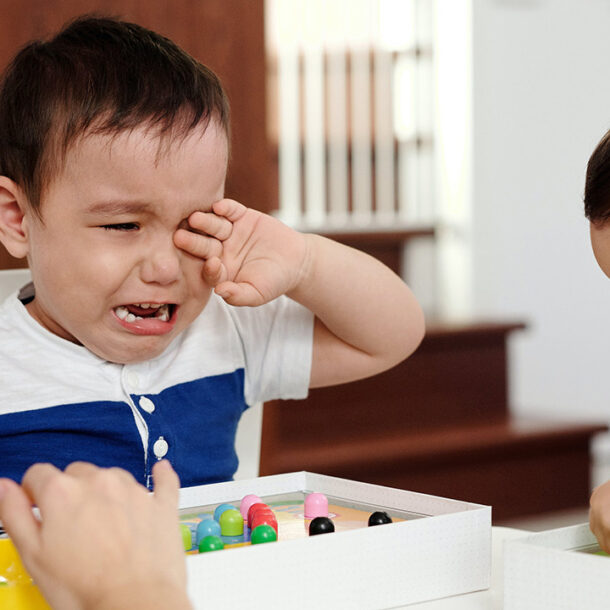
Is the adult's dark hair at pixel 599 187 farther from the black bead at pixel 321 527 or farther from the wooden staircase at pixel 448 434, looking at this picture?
the wooden staircase at pixel 448 434

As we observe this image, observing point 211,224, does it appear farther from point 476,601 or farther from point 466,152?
point 466,152

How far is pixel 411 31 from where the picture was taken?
3838mm

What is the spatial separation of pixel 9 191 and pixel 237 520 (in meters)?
0.40

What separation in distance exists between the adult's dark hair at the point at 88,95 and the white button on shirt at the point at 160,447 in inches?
9.0

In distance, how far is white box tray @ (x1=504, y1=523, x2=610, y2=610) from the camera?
Answer: 0.55 meters

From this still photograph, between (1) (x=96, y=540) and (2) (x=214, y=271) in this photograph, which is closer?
(1) (x=96, y=540)

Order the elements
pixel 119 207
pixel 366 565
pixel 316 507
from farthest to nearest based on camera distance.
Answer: pixel 119 207 < pixel 316 507 < pixel 366 565

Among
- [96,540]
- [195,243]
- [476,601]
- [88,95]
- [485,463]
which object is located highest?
[88,95]

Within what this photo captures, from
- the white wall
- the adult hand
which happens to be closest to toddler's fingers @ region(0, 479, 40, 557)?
the adult hand

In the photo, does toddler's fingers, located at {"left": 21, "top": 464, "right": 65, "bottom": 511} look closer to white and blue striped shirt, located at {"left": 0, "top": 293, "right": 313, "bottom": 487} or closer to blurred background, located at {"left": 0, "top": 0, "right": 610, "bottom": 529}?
white and blue striped shirt, located at {"left": 0, "top": 293, "right": 313, "bottom": 487}

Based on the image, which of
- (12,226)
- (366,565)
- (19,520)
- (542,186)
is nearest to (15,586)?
(19,520)

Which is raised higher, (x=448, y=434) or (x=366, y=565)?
(x=366, y=565)

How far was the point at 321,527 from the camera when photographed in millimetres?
667

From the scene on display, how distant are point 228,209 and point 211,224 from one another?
0.03 meters
